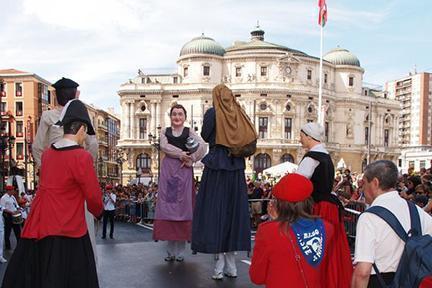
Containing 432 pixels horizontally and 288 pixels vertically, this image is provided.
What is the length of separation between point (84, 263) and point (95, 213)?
0.39 metres

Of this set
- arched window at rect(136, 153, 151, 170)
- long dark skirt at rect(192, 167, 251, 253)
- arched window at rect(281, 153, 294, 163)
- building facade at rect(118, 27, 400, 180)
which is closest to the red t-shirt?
long dark skirt at rect(192, 167, 251, 253)

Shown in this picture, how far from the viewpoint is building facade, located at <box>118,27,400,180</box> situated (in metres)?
66.1

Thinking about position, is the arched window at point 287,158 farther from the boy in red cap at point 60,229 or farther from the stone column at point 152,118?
the boy in red cap at point 60,229

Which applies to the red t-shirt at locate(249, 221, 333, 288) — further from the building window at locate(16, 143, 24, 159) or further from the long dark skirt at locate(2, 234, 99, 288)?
the building window at locate(16, 143, 24, 159)

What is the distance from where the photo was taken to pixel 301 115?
67.1 meters

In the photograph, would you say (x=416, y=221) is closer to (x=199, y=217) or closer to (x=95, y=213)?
(x=95, y=213)

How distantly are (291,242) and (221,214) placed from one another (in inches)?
97.3

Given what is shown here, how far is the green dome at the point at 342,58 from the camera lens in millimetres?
74938

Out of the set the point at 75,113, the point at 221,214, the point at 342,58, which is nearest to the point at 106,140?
the point at 342,58

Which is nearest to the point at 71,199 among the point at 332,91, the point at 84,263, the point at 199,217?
the point at 84,263

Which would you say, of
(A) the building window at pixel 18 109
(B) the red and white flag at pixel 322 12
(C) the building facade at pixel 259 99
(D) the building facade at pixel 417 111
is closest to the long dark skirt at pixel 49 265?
(B) the red and white flag at pixel 322 12

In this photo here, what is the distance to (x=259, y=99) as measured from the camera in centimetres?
6619

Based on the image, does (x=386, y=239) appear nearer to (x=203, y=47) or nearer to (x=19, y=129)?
(x=19, y=129)

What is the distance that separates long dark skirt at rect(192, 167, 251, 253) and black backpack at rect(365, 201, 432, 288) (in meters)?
2.62
